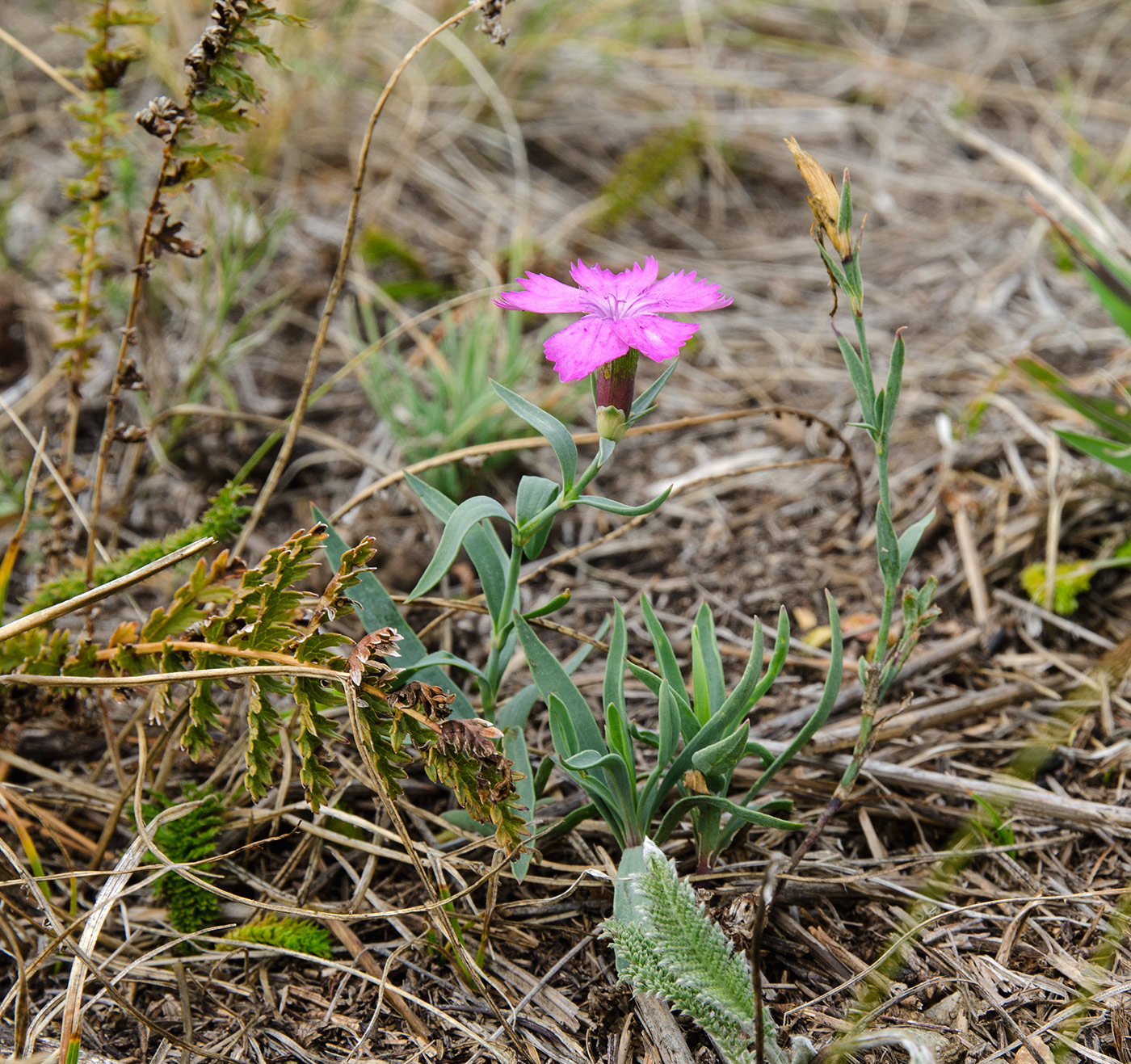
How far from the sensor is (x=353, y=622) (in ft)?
5.42

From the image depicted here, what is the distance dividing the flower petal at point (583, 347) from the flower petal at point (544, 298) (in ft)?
0.08

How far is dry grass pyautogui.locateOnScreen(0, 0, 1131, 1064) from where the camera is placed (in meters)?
1.19

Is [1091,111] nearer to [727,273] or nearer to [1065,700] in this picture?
[727,273]

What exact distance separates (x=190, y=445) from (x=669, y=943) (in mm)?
1566

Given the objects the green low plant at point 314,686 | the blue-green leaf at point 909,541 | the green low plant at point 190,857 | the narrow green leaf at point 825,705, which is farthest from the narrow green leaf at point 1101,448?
the green low plant at point 190,857

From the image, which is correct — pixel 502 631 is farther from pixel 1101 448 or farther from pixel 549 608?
pixel 1101 448

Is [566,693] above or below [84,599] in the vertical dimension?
below

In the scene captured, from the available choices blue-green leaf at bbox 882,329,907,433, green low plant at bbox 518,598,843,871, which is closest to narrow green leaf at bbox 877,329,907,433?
blue-green leaf at bbox 882,329,907,433

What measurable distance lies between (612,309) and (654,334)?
8 cm

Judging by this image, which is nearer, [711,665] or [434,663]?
[434,663]

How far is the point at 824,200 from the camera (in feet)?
3.45

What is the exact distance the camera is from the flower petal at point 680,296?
102cm

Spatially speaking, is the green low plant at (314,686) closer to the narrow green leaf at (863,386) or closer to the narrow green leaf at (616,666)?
the narrow green leaf at (616,666)

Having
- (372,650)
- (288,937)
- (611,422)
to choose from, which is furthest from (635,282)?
(288,937)
